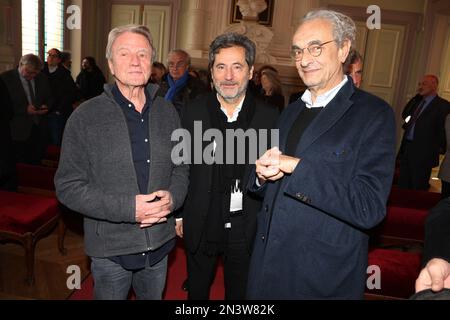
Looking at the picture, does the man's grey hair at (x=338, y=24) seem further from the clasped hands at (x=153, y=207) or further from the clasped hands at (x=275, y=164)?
the clasped hands at (x=153, y=207)

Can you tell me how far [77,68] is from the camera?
32.1ft

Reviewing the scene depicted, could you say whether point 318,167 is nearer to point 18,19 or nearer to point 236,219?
point 236,219

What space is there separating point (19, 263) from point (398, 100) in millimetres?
9638

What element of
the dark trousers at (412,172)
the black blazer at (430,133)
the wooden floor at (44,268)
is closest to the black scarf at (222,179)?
the wooden floor at (44,268)

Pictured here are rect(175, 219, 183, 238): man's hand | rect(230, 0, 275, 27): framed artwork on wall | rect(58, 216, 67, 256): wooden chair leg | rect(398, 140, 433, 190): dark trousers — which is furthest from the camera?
rect(230, 0, 275, 27): framed artwork on wall

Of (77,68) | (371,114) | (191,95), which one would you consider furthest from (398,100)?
(371,114)

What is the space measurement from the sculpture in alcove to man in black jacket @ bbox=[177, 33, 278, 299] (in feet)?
23.1

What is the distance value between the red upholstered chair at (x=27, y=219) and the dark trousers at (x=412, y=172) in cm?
525

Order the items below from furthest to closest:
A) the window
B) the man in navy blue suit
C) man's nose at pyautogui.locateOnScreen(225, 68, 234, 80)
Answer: the window < man's nose at pyautogui.locateOnScreen(225, 68, 234, 80) < the man in navy blue suit

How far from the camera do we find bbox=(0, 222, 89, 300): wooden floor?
9.68 ft

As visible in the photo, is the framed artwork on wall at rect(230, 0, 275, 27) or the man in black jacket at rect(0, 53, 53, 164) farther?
Result: the framed artwork on wall at rect(230, 0, 275, 27)

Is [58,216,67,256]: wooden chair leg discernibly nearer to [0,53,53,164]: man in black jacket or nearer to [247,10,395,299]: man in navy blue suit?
[0,53,53,164]: man in black jacket

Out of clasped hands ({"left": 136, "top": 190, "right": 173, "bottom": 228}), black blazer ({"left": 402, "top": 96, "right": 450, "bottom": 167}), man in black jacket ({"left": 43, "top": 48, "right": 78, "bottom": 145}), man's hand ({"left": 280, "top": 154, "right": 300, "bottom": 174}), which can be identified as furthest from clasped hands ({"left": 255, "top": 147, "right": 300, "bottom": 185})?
man in black jacket ({"left": 43, "top": 48, "right": 78, "bottom": 145})

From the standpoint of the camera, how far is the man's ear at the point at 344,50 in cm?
146
